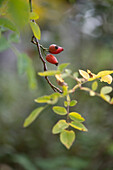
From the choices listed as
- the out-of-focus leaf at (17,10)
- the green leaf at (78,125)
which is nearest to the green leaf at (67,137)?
the green leaf at (78,125)

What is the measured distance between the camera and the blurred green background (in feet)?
7.26

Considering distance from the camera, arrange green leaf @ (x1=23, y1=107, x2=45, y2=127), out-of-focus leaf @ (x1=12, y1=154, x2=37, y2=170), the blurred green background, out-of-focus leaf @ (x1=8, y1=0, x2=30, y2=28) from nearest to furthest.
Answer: out-of-focus leaf @ (x1=8, y1=0, x2=30, y2=28), green leaf @ (x1=23, y1=107, x2=45, y2=127), out-of-focus leaf @ (x1=12, y1=154, x2=37, y2=170), the blurred green background

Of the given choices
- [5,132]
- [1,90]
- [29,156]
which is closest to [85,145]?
[29,156]

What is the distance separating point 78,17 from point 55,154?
1.38 m

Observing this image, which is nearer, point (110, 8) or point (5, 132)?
point (110, 8)

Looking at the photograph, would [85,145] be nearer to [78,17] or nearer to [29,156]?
[29,156]

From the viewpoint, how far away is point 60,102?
2459 mm

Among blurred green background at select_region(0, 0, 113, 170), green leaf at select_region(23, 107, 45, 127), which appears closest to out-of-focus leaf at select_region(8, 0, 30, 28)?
green leaf at select_region(23, 107, 45, 127)

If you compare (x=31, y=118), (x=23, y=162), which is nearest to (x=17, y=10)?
(x=31, y=118)

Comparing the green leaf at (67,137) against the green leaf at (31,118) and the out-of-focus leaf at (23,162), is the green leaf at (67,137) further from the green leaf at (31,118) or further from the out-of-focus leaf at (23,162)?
the out-of-focus leaf at (23,162)

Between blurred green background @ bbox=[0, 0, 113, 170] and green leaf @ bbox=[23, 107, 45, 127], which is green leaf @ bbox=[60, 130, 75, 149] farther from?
blurred green background @ bbox=[0, 0, 113, 170]

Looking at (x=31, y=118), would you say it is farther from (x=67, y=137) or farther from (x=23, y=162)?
(x=23, y=162)

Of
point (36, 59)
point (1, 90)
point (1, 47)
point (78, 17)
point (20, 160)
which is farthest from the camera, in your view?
point (36, 59)

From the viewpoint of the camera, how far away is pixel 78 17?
2.33 metres
